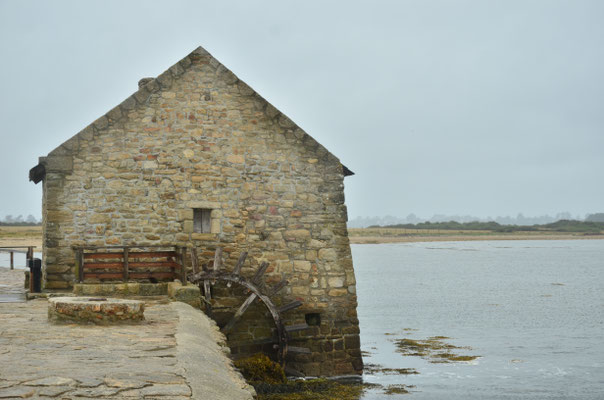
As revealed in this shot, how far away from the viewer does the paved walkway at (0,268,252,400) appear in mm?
5406

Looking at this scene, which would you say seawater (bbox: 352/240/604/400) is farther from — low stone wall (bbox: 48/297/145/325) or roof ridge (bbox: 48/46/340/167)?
low stone wall (bbox: 48/297/145/325)

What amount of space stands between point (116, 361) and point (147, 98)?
9.38 m

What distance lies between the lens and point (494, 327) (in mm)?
27906

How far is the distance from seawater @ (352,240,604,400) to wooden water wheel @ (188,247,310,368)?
209 cm

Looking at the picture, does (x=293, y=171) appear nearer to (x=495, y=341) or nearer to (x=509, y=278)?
(x=495, y=341)

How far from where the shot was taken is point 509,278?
50781 mm

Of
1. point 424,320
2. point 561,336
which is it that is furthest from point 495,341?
point 424,320

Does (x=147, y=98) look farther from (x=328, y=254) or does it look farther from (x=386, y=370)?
(x=386, y=370)

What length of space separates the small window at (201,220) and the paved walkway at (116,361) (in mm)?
5094

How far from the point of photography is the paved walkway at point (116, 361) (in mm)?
5406

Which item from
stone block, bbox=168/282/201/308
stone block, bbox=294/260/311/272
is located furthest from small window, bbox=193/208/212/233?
stone block, bbox=168/282/201/308

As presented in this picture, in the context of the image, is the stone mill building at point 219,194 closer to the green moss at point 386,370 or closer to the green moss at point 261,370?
the green moss at point 261,370

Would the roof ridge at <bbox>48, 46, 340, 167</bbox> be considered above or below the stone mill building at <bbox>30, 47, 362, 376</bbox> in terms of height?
above

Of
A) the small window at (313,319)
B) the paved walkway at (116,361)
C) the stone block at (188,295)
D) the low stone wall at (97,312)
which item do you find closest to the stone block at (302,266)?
the small window at (313,319)
